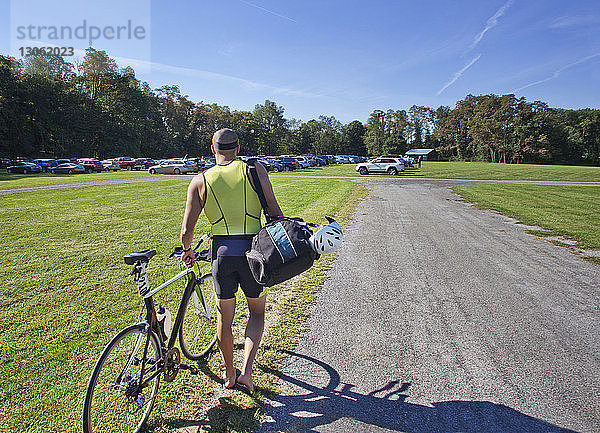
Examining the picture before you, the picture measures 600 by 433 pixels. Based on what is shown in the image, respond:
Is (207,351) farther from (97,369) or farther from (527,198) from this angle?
(527,198)

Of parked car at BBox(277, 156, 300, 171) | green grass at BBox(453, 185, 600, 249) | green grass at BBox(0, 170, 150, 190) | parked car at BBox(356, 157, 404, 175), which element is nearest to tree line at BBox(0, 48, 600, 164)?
green grass at BBox(0, 170, 150, 190)

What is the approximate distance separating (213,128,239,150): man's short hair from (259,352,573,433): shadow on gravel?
2.03 metres

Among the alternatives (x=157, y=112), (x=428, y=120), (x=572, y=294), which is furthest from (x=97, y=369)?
(x=428, y=120)

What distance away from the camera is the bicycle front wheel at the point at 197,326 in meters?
3.36

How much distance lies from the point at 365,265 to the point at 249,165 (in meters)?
4.26

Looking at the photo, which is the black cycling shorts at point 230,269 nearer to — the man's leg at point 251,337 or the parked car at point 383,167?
the man's leg at point 251,337

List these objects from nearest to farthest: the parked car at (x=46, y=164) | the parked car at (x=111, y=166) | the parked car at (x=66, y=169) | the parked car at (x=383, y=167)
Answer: the parked car at (x=66, y=169)
the parked car at (x=383, y=167)
the parked car at (x=46, y=164)
the parked car at (x=111, y=166)

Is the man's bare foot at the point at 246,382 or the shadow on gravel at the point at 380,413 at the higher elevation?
the man's bare foot at the point at 246,382

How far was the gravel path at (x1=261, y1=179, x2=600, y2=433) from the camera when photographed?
2.71m

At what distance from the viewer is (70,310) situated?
4.52m

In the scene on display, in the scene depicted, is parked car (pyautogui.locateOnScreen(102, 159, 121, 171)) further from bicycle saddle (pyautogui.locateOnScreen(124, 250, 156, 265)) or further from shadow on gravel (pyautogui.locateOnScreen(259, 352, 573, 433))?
shadow on gravel (pyautogui.locateOnScreen(259, 352, 573, 433))

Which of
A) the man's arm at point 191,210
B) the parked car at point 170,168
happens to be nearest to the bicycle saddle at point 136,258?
the man's arm at point 191,210

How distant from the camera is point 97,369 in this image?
7.28 ft

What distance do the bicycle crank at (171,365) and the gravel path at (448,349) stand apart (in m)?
0.84
